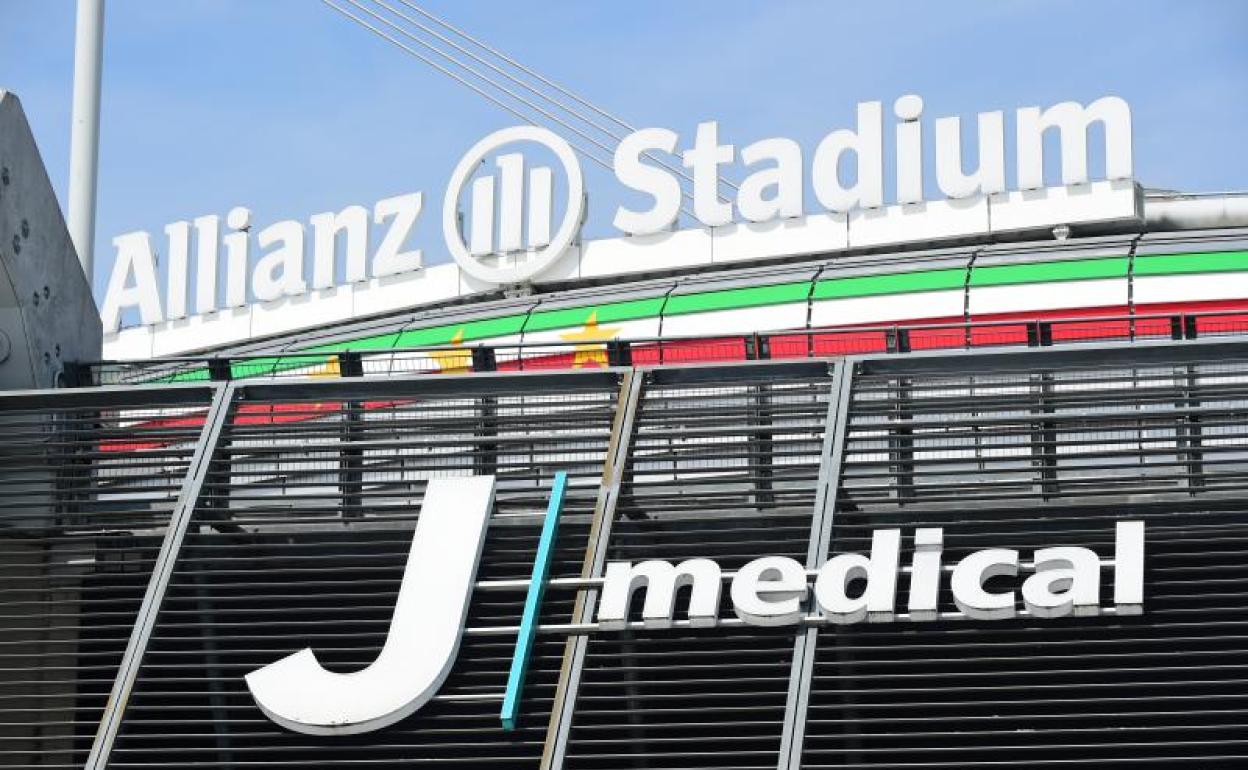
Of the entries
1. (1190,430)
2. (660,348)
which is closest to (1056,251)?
(660,348)

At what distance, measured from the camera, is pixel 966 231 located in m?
39.5

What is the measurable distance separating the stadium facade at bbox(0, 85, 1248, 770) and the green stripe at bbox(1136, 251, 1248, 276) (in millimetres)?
13477

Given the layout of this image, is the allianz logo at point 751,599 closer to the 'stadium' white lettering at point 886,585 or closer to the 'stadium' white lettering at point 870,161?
the 'stadium' white lettering at point 886,585

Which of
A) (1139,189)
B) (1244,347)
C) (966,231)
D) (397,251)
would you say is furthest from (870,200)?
(1244,347)

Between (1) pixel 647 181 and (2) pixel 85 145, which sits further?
(1) pixel 647 181

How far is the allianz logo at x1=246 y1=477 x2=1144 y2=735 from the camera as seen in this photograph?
15727 mm

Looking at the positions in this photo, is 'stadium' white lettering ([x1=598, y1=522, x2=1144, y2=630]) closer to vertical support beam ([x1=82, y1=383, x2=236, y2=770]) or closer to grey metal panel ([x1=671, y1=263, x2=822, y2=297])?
vertical support beam ([x1=82, y1=383, x2=236, y2=770])

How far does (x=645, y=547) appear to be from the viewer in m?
17.0

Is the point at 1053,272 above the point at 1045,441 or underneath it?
above

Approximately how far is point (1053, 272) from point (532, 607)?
1957cm

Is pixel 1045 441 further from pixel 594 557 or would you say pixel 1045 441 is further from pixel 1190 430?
pixel 594 557

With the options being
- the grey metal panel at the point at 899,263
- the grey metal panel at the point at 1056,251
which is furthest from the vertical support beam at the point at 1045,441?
the grey metal panel at the point at 899,263

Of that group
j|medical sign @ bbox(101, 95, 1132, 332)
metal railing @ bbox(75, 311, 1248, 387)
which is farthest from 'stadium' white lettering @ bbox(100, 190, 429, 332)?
metal railing @ bbox(75, 311, 1248, 387)

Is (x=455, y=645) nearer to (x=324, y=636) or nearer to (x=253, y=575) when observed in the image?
(x=324, y=636)
